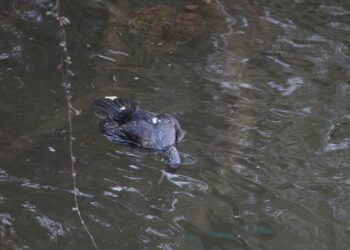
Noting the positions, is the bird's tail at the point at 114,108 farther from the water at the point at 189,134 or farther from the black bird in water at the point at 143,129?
A: the water at the point at 189,134

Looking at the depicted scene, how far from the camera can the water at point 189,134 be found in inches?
199

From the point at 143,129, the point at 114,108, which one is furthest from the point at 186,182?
the point at 114,108

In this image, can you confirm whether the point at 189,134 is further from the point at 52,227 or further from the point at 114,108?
the point at 52,227

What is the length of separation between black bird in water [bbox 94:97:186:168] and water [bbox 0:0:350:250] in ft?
0.36

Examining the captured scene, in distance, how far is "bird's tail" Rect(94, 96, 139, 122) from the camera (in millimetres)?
6320

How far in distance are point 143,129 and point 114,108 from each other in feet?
1.57

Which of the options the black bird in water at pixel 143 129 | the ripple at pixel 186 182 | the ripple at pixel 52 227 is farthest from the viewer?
the black bird in water at pixel 143 129

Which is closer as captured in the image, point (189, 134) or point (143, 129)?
point (143, 129)

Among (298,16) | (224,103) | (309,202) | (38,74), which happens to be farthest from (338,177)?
(298,16)

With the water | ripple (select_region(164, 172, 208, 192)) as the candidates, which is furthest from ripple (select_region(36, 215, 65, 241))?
ripple (select_region(164, 172, 208, 192))

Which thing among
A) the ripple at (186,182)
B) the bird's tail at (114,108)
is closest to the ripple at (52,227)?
the ripple at (186,182)

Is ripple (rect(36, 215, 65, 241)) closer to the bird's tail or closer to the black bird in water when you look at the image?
the black bird in water

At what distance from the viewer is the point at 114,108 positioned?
6.38m

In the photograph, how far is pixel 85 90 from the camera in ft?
22.6
